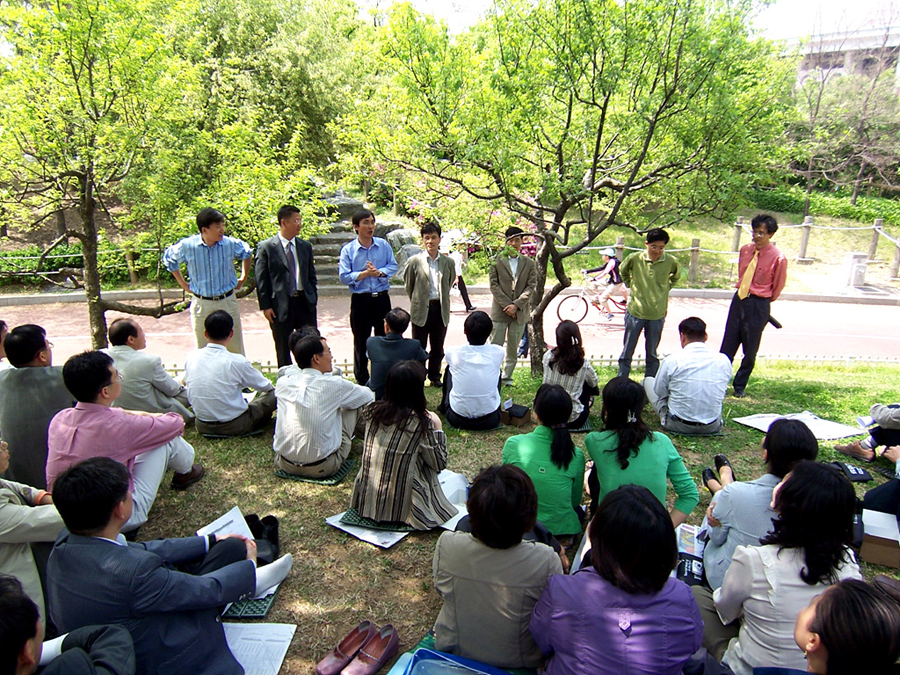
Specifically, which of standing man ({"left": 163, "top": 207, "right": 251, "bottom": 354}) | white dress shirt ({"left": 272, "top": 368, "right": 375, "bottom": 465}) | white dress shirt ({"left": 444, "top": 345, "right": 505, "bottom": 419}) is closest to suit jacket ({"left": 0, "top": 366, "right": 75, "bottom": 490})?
white dress shirt ({"left": 272, "top": 368, "right": 375, "bottom": 465})

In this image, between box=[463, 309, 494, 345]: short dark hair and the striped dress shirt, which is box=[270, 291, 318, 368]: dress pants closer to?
the striped dress shirt

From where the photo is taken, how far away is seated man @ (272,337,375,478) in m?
4.25

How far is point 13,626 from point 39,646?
188mm

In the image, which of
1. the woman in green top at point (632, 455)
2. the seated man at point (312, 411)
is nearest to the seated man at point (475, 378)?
the seated man at point (312, 411)

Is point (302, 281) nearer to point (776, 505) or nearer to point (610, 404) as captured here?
point (610, 404)

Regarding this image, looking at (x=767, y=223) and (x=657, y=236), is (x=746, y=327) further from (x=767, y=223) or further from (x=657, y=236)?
(x=657, y=236)

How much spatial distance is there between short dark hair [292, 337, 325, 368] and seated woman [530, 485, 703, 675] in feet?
8.48

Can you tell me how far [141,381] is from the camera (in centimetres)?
459

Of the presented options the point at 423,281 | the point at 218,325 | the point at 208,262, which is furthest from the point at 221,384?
the point at 423,281

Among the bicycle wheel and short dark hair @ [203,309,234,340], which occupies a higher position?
short dark hair @ [203,309,234,340]

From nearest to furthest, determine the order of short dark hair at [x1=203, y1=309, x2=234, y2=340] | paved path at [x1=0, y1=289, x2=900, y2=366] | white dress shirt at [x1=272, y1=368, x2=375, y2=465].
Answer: white dress shirt at [x1=272, y1=368, x2=375, y2=465] → short dark hair at [x1=203, y1=309, x2=234, y2=340] → paved path at [x1=0, y1=289, x2=900, y2=366]

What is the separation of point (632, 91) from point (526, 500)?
4939 mm

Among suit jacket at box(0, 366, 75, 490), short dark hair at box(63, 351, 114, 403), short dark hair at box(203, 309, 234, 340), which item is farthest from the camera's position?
short dark hair at box(203, 309, 234, 340)

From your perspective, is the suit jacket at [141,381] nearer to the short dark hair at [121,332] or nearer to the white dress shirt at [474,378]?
the short dark hair at [121,332]
